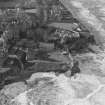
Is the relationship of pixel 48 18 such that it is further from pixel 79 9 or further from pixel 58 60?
pixel 79 9

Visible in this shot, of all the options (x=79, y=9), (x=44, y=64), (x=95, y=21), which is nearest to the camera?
(x=44, y=64)

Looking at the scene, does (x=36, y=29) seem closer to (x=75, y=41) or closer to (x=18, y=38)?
(x=18, y=38)

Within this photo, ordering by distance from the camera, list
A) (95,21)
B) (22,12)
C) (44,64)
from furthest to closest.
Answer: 1. (95,21)
2. (22,12)
3. (44,64)

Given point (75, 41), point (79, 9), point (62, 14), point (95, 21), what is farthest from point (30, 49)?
point (79, 9)

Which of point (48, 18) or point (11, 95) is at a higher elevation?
point (48, 18)

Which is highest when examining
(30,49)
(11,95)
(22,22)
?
(22,22)

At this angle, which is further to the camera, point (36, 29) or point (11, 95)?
point (36, 29)
